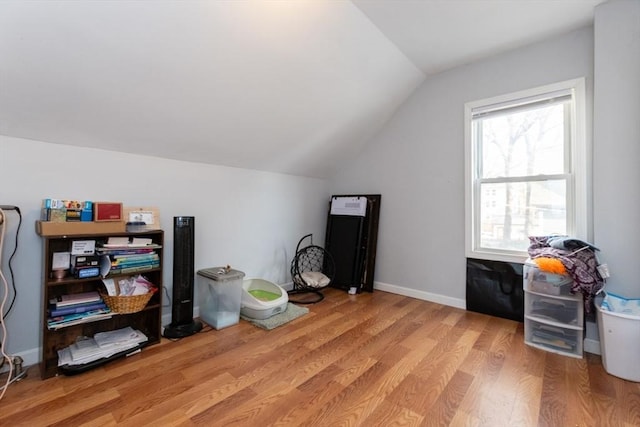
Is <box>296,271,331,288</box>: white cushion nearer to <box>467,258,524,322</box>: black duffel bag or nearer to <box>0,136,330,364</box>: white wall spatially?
<box>0,136,330,364</box>: white wall

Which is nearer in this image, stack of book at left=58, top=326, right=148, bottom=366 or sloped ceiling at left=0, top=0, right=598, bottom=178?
sloped ceiling at left=0, top=0, right=598, bottom=178

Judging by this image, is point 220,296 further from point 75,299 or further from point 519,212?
point 519,212

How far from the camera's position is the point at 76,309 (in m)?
1.82

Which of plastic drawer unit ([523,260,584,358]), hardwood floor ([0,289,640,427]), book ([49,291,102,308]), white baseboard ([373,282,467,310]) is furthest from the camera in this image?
white baseboard ([373,282,467,310])

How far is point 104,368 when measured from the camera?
5.88 feet

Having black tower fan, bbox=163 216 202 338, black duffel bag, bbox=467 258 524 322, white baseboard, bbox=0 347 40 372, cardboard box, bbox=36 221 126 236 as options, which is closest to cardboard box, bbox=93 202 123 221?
cardboard box, bbox=36 221 126 236

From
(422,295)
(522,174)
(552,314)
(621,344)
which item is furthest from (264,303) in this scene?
(522,174)

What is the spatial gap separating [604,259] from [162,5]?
10.8ft

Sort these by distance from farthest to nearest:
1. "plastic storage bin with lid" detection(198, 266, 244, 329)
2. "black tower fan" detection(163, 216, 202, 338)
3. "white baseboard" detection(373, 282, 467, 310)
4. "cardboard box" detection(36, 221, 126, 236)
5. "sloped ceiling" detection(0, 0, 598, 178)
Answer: "white baseboard" detection(373, 282, 467, 310)
"plastic storage bin with lid" detection(198, 266, 244, 329)
"black tower fan" detection(163, 216, 202, 338)
"cardboard box" detection(36, 221, 126, 236)
"sloped ceiling" detection(0, 0, 598, 178)

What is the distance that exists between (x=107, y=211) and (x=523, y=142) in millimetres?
3514

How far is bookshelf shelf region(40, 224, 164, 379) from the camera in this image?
1.69 meters

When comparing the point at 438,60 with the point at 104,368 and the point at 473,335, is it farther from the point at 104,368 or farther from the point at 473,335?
the point at 104,368

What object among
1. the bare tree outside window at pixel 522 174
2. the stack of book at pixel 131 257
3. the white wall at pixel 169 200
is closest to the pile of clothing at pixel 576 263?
the bare tree outside window at pixel 522 174

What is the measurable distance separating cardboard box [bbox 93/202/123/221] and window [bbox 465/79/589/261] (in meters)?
3.07
